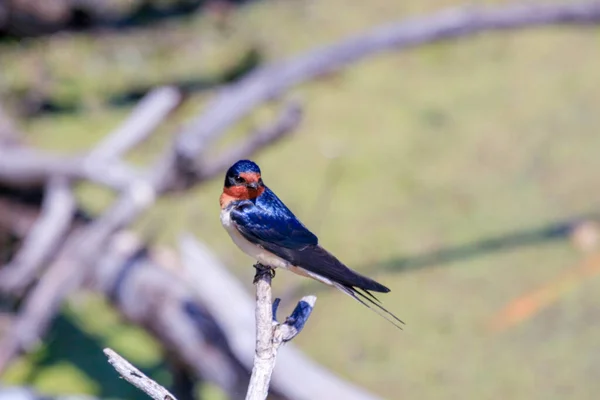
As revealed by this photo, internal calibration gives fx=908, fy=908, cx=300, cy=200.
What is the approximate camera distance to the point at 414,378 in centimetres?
267

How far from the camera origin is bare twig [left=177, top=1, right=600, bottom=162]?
2713 mm

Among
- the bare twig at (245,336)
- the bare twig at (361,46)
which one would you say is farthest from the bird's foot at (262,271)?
the bare twig at (361,46)

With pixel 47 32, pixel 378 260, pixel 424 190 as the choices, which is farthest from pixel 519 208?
pixel 47 32

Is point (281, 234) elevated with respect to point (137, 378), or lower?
elevated

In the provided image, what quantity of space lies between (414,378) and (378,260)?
507mm

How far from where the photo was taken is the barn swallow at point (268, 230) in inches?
41.8

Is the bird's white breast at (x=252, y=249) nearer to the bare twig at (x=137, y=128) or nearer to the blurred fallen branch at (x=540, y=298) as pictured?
the bare twig at (x=137, y=128)

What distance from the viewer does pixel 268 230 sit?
1104mm

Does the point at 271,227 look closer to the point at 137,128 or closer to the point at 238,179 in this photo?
the point at 238,179

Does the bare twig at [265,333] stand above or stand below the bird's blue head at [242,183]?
below

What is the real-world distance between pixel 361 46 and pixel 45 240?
4.03 ft

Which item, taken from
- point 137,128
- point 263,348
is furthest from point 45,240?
point 263,348

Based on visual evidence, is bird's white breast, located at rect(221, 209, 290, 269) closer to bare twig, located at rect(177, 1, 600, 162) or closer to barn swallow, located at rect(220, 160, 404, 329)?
barn swallow, located at rect(220, 160, 404, 329)

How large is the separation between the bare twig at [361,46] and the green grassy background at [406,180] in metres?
0.48
